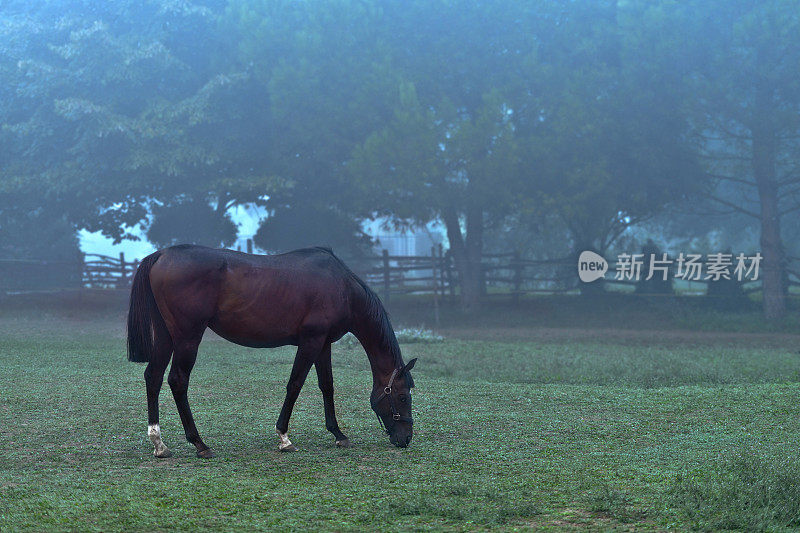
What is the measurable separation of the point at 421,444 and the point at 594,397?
3.25 metres

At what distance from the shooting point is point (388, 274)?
25.5 m

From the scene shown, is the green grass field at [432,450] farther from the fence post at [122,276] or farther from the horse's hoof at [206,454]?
the fence post at [122,276]

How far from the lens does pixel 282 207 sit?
2706cm

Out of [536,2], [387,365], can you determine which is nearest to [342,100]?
[536,2]

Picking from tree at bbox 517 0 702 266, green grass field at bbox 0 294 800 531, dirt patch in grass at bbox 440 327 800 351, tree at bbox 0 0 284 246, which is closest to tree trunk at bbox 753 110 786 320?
tree at bbox 517 0 702 266

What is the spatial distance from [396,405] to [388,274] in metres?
19.0

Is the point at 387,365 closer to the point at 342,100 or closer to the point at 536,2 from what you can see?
the point at 342,100

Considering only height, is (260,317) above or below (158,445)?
above

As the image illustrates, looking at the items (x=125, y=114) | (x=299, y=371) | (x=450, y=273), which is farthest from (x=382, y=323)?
(x=125, y=114)

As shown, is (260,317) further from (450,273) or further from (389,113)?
(450,273)

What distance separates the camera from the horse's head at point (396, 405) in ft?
21.1

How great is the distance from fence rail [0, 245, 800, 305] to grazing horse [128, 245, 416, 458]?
16962mm

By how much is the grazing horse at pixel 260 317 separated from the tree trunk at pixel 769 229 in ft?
59.4

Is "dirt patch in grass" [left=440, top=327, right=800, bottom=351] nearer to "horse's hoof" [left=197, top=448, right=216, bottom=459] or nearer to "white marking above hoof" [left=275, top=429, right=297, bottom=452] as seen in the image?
"white marking above hoof" [left=275, top=429, right=297, bottom=452]
